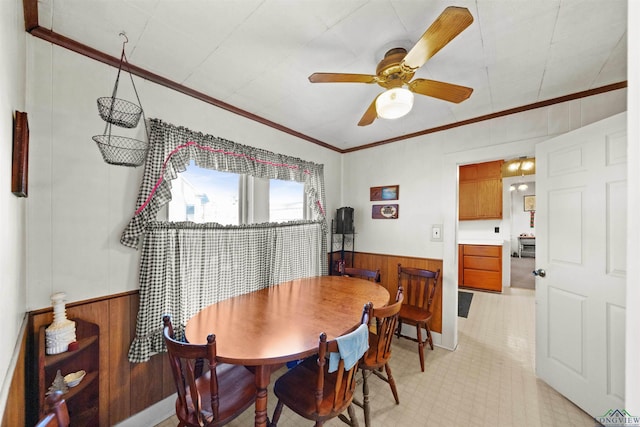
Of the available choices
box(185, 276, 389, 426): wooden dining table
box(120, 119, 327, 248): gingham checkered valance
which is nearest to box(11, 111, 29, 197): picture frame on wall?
box(120, 119, 327, 248): gingham checkered valance

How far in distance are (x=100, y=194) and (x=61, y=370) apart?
1.05 metres

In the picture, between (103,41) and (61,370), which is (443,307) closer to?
(61,370)

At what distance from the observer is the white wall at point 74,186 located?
1365 millimetres

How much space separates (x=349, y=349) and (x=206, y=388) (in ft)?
2.95

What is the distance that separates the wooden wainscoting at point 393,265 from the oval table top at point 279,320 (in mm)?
868

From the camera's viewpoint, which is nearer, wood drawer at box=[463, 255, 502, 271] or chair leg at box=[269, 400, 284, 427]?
chair leg at box=[269, 400, 284, 427]

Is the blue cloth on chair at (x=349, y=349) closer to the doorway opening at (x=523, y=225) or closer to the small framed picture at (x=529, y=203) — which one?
the doorway opening at (x=523, y=225)

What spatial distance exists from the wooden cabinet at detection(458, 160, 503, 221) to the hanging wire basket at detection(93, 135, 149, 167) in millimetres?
5454

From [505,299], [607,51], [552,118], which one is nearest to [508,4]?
[607,51]

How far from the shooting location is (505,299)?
430cm

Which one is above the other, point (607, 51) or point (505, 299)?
point (607, 51)

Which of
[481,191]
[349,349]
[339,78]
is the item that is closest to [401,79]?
[339,78]

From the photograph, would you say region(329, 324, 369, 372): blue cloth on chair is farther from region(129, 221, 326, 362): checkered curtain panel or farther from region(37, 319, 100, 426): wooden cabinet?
region(37, 319, 100, 426): wooden cabinet

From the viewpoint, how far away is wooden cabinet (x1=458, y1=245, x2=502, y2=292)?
4.64 m
